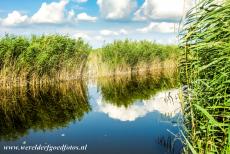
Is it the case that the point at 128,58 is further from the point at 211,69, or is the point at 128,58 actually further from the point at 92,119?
the point at 211,69

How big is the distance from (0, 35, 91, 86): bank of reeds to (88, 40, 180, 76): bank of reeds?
2277mm

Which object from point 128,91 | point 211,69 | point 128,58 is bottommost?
point 128,91

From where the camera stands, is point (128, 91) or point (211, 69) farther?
point (128, 91)

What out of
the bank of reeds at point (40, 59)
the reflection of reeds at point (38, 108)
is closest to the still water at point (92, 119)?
the reflection of reeds at point (38, 108)

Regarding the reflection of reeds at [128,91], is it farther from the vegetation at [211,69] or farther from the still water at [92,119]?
the vegetation at [211,69]

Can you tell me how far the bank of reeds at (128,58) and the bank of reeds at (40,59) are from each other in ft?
7.47

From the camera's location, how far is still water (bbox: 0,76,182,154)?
11380mm

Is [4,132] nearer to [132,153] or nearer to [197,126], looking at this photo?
[132,153]

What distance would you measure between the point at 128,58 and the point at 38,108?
68.3 feet

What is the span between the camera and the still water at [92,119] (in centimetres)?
1138

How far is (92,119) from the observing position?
1552 cm

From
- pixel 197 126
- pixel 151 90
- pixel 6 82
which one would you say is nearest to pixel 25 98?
pixel 6 82

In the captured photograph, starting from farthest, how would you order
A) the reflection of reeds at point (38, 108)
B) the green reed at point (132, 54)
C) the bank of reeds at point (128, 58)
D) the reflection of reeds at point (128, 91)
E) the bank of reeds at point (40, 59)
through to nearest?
the green reed at point (132, 54)
the bank of reeds at point (128, 58)
the bank of reeds at point (40, 59)
the reflection of reeds at point (128, 91)
the reflection of reeds at point (38, 108)

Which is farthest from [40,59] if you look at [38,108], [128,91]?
[38,108]
